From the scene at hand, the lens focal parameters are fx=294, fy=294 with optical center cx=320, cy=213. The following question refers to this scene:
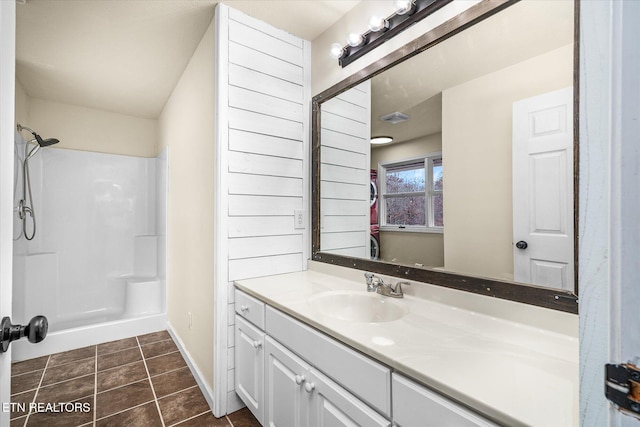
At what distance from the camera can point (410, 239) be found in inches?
56.4

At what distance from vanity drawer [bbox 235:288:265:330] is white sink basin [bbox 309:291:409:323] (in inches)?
11.1

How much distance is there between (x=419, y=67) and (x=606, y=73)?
3.66ft

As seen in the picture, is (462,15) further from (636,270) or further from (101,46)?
(101,46)

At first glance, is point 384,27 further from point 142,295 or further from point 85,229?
point 85,229

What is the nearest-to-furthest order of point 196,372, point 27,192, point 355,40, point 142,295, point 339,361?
point 339,361 → point 355,40 → point 196,372 → point 27,192 → point 142,295

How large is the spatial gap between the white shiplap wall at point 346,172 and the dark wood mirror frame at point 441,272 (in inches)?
1.7

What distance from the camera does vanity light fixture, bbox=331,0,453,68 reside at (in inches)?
51.5

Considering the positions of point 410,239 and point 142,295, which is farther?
point 142,295

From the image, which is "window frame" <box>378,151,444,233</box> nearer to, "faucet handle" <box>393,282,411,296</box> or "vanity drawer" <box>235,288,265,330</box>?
"faucet handle" <box>393,282,411,296</box>

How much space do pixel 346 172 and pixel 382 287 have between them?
2.49 ft

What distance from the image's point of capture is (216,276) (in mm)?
1689

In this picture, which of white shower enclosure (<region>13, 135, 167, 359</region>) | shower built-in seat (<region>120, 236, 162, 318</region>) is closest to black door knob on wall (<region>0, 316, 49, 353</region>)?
white shower enclosure (<region>13, 135, 167, 359</region>)

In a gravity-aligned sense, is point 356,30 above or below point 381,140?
above

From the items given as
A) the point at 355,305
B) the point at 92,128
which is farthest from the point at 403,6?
the point at 92,128
